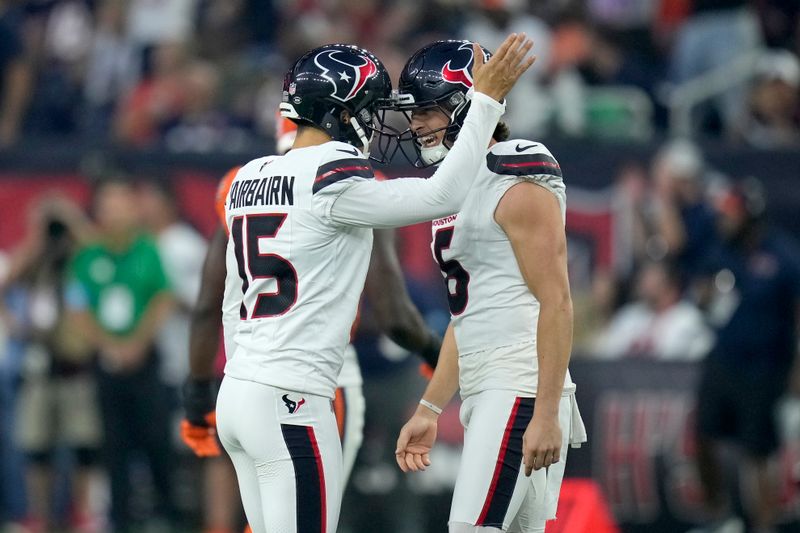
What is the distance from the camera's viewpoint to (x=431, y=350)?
5781 millimetres

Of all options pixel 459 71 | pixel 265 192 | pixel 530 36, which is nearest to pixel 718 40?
pixel 530 36

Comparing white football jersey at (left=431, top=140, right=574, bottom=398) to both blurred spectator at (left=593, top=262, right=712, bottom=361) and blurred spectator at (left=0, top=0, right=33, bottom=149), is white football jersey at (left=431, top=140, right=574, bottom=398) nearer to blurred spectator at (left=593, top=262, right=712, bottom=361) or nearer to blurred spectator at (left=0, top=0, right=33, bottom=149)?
blurred spectator at (left=593, top=262, right=712, bottom=361)

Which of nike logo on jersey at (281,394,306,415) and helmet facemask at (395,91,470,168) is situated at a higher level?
helmet facemask at (395,91,470,168)

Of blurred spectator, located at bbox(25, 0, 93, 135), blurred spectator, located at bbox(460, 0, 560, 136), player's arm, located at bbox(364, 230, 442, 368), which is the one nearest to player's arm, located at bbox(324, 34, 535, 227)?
player's arm, located at bbox(364, 230, 442, 368)

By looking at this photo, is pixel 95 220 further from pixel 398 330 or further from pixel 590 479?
pixel 398 330

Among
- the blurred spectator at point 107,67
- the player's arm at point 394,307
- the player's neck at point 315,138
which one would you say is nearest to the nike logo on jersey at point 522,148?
the player's neck at point 315,138

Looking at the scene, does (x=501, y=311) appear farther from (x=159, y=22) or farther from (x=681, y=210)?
(x=159, y=22)

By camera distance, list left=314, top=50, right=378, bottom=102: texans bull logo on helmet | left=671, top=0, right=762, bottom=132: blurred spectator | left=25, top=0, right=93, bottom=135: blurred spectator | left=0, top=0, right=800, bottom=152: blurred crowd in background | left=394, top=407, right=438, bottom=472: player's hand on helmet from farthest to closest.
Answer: left=25, top=0, right=93, bottom=135: blurred spectator < left=671, top=0, right=762, bottom=132: blurred spectator < left=0, top=0, right=800, bottom=152: blurred crowd in background < left=394, top=407, right=438, bottom=472: player's hand on helmet < left=314, top=50, right=378, bottom=102: texans bull logo on helmet

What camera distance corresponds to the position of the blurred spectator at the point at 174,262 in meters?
9.33

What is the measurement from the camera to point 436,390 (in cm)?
490

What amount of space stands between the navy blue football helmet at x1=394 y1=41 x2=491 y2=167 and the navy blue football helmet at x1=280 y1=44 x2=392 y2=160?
0.28 feet

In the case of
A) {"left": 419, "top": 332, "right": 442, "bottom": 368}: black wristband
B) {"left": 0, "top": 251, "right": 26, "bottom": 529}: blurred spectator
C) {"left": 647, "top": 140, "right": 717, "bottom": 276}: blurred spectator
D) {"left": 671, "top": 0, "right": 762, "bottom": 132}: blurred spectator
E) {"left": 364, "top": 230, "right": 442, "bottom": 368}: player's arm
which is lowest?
{"left": 0, "top": 251, "right": 26, "bottom": 529}: blurred spectator

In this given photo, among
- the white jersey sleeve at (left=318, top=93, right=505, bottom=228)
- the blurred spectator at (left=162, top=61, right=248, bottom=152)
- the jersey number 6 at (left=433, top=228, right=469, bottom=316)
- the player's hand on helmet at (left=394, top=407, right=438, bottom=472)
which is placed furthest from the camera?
the blurred spectator at (left=162, top=61, right=248, bottom=152)

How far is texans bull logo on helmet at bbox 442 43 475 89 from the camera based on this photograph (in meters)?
4.65
